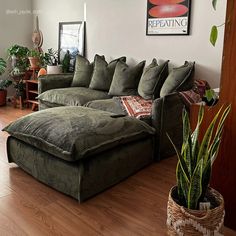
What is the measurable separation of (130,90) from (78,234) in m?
2.02

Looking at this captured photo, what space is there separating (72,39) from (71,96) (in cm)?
154

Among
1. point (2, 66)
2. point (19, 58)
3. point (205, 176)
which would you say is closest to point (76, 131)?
point (205, 176)

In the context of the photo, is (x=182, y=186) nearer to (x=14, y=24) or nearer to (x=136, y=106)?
(x=136, y=106)

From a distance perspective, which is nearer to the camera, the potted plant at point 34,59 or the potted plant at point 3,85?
the potted plant at point 34,59

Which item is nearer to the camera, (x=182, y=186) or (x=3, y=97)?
(x=182, y=186)

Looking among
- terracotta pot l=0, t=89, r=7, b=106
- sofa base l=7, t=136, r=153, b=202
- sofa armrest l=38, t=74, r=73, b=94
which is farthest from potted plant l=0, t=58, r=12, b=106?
sofa base l=7, t=136, r=153, b=202

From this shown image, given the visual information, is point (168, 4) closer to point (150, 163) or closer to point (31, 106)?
point (150, 163)

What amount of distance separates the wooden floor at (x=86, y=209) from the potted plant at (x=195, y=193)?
0.32 metres

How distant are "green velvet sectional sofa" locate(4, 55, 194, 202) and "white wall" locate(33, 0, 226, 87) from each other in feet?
0.78

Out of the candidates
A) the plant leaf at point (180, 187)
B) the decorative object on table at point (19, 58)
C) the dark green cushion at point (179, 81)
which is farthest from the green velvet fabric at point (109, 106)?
the decorative object on table at point (19, 58)

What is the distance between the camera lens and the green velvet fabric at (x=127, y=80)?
336cm

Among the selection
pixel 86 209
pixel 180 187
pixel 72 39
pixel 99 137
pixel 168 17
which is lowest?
pixel 86 209

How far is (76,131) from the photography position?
205 cm

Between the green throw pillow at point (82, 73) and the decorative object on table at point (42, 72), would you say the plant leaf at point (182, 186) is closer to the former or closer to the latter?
the green throw pillow at point (82, 73)
